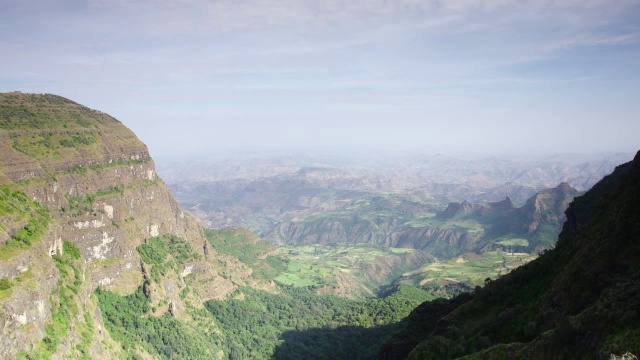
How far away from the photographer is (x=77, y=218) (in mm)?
125438

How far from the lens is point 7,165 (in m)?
110

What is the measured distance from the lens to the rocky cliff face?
252ft

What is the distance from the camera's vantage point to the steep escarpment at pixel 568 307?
3300 cm

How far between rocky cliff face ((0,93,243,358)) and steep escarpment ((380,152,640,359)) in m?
67.6

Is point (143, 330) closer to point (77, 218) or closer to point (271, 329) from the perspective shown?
point (77, 218)

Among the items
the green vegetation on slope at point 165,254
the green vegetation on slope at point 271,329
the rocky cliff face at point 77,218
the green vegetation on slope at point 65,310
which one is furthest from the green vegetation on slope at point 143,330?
the green vegetation on slope at point 271,329

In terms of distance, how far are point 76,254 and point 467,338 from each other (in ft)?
327

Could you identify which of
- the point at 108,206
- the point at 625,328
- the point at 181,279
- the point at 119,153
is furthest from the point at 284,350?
the point at 625,328

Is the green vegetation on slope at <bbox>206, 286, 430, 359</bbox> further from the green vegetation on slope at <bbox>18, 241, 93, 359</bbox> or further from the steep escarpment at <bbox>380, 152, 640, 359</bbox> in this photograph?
the steep escarpment at <bbox>380, 152, 640, 359</bbox>

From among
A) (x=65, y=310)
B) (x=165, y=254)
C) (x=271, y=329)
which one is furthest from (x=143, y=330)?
(x=271, y=329)

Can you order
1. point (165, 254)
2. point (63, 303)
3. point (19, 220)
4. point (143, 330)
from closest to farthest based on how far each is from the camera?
1. point (19, 220)
2. point (63, 303)
3. point (143, 330)
4. point (165, 254)

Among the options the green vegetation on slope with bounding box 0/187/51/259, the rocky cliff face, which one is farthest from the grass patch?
the green vegetation on slope with bounding box 0/187/51/259

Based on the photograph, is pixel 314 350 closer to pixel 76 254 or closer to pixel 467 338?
pixel 76 254

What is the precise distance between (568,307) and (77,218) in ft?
419
